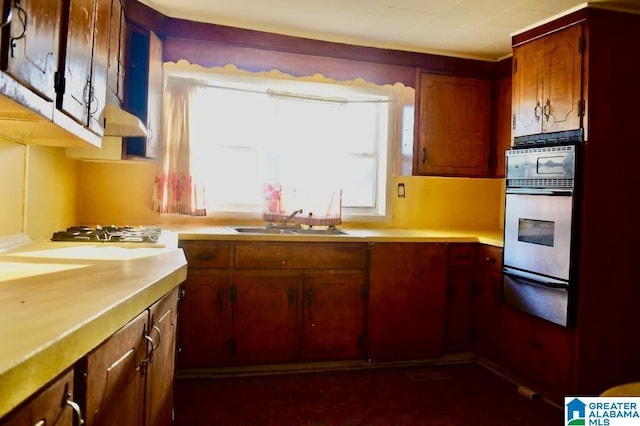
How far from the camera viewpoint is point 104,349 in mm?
1107

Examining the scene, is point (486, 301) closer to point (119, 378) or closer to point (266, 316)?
point (266, 316)

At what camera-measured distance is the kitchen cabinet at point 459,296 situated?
11.2 ft

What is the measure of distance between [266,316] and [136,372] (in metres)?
1.71

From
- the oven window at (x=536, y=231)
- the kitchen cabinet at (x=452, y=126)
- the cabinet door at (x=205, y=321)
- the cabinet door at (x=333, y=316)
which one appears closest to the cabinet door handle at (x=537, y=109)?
the oven window at (x=536, y=231)

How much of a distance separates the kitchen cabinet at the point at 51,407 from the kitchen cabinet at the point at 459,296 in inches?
110

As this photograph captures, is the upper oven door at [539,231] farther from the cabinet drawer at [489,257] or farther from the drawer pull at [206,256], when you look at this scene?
the drawer pull at [206,256]

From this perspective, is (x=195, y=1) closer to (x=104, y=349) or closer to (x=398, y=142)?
(x=398, y=142)

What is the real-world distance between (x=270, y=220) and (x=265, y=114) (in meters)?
0.78

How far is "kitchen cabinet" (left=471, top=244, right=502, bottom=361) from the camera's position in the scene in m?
3.26

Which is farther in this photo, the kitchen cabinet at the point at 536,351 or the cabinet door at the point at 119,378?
the kitchen cabinet at the point at 536,351

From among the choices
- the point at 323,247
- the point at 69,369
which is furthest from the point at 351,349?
the point at 69,369

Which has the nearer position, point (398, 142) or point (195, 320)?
point (195, 320)

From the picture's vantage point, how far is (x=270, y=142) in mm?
3500

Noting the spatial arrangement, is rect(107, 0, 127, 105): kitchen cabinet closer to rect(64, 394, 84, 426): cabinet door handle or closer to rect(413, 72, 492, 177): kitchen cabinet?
rect(64, 394, 84, 426): cabinet door handle
